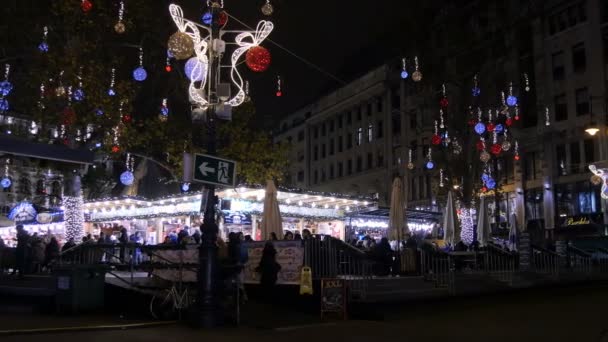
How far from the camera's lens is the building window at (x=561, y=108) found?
1704 inches

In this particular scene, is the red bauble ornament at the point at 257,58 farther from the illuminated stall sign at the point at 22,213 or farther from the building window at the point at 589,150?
the building window at the point at 589,150

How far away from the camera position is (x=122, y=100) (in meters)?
22.8

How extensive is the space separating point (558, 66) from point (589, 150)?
6565 mm

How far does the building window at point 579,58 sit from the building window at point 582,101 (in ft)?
4.76

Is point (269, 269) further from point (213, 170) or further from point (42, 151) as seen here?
point (42, 151)

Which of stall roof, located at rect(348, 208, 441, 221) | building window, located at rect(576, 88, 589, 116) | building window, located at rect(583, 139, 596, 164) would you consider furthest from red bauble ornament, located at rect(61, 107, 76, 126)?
building window, located at rect(576, 88, 589, 116)

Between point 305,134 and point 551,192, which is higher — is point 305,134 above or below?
above

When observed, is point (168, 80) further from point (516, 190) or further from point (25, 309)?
point (516, 190)

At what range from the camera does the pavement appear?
38.9 feet

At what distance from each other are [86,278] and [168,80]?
45.7 ft

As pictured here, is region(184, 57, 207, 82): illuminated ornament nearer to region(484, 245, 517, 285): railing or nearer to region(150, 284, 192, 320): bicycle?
region(150, 284, 192, 320): bicycle

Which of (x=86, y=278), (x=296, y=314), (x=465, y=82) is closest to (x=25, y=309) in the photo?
(x=86, y=278)

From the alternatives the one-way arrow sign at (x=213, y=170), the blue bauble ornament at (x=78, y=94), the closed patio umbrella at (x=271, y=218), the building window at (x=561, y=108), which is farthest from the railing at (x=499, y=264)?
the building window at (x=561, y=108)

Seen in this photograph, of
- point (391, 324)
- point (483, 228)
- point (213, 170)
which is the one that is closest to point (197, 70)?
point (213, 170)
